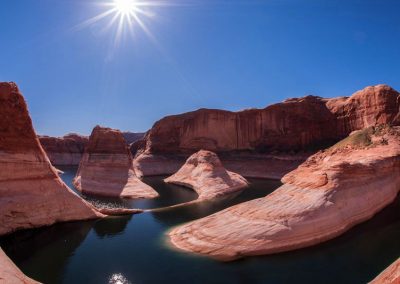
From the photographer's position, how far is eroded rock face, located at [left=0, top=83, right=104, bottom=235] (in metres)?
19.1

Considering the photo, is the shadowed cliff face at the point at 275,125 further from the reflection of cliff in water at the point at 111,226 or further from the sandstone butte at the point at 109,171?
the reflection of cliff in water at the point at 111,226

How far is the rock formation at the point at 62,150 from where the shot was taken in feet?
299

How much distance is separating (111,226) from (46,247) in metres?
5.66

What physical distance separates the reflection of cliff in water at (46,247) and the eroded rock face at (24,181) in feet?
2.08

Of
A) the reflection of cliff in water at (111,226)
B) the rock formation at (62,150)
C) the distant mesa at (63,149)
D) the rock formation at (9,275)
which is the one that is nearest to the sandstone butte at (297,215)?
the reflection of cliff in water at (111,226)

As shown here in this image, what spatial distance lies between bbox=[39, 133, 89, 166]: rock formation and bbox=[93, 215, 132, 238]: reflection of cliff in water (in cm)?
7196

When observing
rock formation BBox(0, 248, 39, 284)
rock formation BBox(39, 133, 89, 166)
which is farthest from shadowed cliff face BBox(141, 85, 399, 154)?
rock formation BBox(0, 248, 39, 284)

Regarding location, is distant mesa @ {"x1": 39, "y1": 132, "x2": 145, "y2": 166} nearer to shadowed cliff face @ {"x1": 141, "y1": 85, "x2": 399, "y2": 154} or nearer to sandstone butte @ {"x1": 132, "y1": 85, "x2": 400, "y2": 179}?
shadowed cliff face @ {"x1": 141, "y1": 85, "x2": 399, "y2": 154}

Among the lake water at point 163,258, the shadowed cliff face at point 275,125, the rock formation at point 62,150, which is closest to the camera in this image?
the lake water at point 163,258

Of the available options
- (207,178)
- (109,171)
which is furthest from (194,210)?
(109,171)

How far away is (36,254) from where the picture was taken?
1694 cm

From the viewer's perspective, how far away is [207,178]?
1657 inches

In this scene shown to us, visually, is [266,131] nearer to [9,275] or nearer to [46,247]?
[46,247]

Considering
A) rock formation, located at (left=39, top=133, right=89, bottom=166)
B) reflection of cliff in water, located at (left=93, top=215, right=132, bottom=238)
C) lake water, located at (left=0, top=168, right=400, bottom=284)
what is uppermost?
rock formation, located at (left=39, top=133, right=89, bottom=166)
